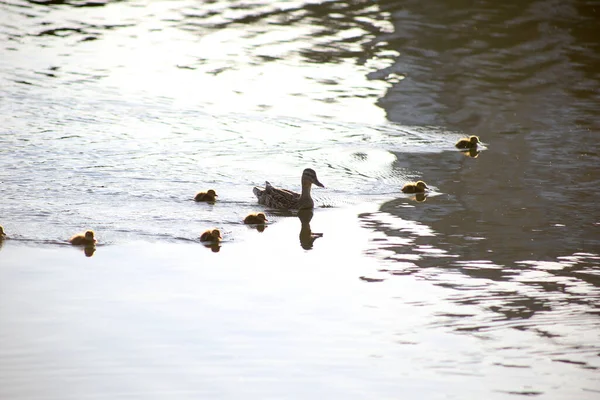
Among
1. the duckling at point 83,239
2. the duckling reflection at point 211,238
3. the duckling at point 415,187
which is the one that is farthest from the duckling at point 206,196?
the duckling at point 415,187

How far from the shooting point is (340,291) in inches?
376

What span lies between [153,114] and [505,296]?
8854 mm

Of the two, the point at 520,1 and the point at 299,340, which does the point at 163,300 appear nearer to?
the point at 299,340

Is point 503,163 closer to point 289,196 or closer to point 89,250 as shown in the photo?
point 289,196

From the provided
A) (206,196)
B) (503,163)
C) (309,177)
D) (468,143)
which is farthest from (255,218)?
(468,143)

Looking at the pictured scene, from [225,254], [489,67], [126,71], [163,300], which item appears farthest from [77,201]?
[489,67]

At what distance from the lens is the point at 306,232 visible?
11.9 meters

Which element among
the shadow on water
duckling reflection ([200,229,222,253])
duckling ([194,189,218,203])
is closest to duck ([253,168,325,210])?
duckling ([194,189,218,203])

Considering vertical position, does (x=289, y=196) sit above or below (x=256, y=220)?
above

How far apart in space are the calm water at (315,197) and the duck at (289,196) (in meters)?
0.16

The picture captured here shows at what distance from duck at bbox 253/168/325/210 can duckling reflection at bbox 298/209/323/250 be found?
4.4 inches

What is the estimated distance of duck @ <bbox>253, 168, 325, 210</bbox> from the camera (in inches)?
499

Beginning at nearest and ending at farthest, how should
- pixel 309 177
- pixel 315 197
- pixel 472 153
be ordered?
pixel 309 177 < pixel 315 197 < pixel 472 153

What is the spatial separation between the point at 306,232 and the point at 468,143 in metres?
Answer: 4.53
